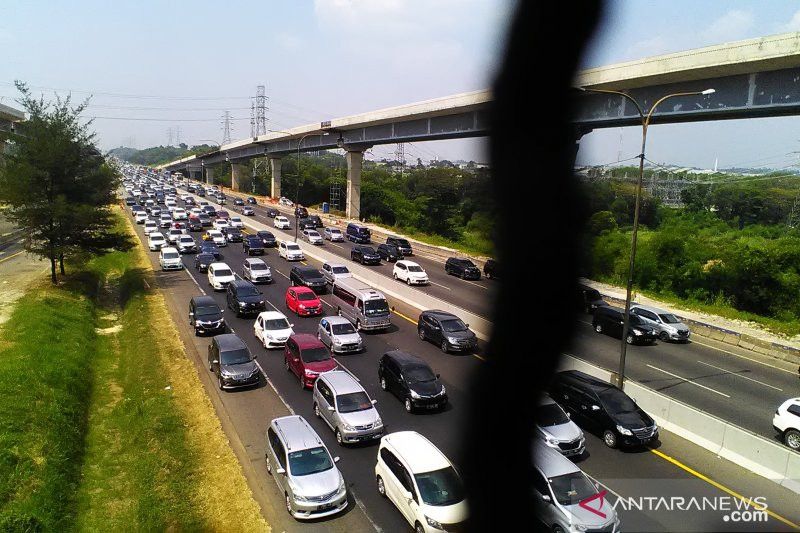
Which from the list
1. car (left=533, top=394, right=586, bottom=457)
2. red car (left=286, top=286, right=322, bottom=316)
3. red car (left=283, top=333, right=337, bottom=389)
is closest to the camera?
car (left=533, top=394, right=586, bottom=457)

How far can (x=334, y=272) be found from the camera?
3272 centimetres

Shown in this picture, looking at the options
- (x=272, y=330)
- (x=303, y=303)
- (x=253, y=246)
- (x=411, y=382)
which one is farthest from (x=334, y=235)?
(x=411, y=382)

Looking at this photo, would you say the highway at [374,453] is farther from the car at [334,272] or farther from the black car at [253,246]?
the black car at [253,246]

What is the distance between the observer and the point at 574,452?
1340 centimetres

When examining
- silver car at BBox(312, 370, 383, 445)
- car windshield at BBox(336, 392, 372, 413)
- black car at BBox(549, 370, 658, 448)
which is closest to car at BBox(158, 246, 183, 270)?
silver car at BBox(312, 370, 383, 445)

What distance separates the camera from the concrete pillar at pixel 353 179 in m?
66.8

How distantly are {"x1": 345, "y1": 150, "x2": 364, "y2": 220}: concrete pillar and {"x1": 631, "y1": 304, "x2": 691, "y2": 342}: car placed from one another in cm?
4633

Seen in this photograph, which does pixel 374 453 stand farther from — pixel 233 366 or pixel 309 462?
pixel 233 366

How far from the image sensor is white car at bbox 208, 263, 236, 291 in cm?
3106

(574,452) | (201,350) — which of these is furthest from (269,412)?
(574,452)

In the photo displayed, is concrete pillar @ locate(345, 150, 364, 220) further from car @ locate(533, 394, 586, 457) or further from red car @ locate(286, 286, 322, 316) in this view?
car @ locate(533, 394, 586, 457)

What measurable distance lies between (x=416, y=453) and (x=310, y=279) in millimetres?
20976

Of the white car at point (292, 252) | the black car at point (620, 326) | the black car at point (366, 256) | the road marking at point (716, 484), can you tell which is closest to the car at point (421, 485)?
the road marking at point (716, 484)

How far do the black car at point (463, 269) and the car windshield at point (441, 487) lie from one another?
27619mm
